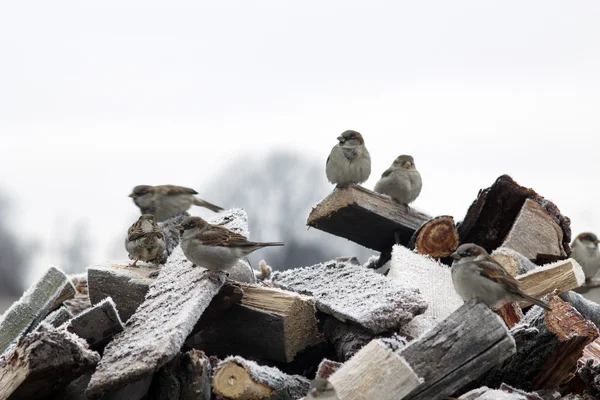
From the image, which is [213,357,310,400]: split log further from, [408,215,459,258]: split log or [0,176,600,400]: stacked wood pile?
[408,215,459,258]: split log

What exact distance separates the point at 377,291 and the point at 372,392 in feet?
5.16

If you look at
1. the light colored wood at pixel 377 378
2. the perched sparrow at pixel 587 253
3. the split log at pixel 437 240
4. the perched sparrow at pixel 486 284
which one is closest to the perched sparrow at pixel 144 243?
the split log at pixel 437 240

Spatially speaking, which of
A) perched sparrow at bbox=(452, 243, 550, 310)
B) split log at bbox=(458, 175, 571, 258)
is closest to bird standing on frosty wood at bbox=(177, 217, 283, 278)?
perched sparrow at bbox=(452, 243, 550, 310)

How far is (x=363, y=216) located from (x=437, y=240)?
2.12 ft

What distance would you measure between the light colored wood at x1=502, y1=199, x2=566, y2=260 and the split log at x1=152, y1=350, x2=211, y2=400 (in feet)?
10.7

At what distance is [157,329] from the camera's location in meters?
4.46

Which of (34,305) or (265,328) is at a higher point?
(265,328)

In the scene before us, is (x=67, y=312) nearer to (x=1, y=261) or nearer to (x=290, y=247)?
(x=290, y=247)

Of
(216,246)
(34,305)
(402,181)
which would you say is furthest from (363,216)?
(34,305)

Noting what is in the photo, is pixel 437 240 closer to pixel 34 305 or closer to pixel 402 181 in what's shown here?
pixel 402 181

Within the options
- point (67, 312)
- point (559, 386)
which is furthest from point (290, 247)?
point (559, 386)

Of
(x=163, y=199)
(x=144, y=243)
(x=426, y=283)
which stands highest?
(x=426, y=283)

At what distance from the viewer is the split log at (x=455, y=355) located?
157 inches

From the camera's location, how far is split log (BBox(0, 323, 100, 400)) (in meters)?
4.24
